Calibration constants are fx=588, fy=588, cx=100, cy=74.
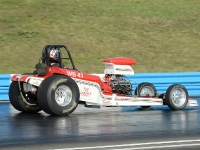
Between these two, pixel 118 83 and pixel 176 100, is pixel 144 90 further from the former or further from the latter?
pixel 118 83

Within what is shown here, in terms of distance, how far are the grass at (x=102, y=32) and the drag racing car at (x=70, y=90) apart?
8.09 metres

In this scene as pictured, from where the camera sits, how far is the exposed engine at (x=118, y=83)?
583 inches

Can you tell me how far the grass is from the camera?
79.4 ft

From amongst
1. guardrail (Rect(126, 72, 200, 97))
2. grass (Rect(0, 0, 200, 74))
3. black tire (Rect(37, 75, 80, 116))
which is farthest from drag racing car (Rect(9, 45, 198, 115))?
grass (Rect(0, 0, 200, 74))

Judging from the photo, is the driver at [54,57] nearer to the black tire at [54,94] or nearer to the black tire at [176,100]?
the black tire at [54,94]

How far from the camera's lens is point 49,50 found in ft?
44.8

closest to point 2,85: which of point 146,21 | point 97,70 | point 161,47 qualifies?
point 97,70

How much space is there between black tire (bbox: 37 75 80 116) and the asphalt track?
21 cm

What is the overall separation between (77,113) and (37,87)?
1.29 metres

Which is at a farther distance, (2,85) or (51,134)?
(2,85)

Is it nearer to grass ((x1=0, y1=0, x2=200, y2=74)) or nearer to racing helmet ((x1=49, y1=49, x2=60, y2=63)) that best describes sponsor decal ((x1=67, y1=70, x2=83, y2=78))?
racing helmet ((x1=49, y1=49, x2=60, y2=63))

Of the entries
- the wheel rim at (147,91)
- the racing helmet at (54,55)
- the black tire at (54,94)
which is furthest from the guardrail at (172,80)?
the black tire at (54,94)

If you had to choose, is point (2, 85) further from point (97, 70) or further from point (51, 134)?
point (51, 134)

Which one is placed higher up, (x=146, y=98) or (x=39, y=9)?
(x=39, y=9)
